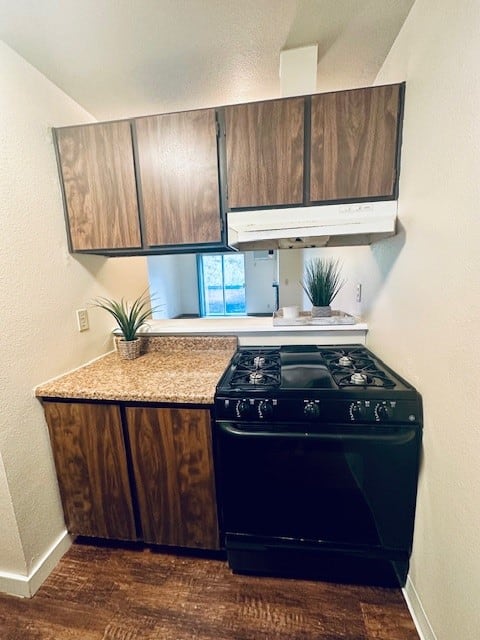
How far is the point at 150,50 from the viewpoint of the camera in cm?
134

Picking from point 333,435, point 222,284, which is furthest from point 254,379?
point 222,284

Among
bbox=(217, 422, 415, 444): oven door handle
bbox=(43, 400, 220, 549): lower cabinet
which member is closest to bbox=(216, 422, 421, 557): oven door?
bbox=(217, 422, 415, 444): oven door handle

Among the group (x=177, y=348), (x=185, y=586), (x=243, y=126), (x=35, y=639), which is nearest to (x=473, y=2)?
(x=243, y=126)

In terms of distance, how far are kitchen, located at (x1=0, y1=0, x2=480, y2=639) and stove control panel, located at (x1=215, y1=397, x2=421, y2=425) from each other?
108mm

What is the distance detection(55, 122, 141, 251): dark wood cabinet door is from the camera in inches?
58.4

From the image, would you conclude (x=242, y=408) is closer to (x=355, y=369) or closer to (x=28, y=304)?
(x=355, y=369)

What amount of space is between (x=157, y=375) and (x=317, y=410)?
0.83 m

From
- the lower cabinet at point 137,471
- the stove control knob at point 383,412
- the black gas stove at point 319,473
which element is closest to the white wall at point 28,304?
the lower cabinet at point 137,471

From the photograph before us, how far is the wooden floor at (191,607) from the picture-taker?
115cm

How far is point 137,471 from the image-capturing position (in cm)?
136

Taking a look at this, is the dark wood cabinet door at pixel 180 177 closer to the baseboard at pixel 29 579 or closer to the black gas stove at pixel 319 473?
the black gas stove at pixel 319 473

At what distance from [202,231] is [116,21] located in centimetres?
91

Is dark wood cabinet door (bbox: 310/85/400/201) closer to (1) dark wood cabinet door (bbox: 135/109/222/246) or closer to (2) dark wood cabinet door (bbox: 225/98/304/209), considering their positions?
(2) dark wood cabinet door (bbox: 225/98/304/209)

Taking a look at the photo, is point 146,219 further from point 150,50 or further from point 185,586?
point 185,586
